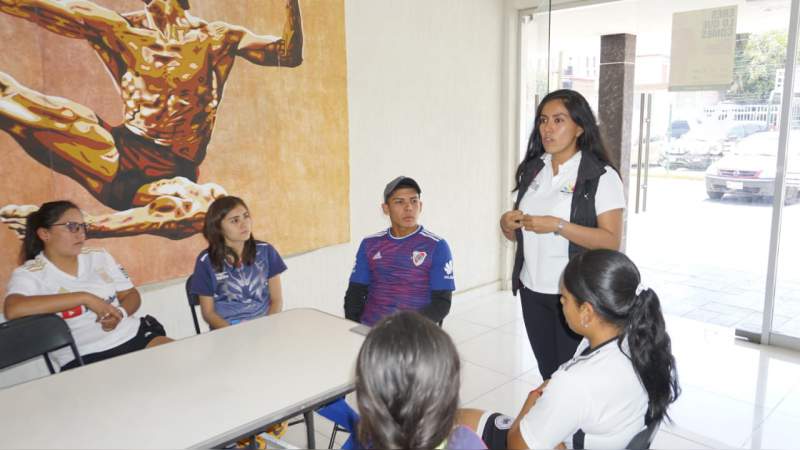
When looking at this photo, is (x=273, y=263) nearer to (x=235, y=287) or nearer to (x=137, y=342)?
(x=235, y=287)

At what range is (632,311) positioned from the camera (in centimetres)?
155

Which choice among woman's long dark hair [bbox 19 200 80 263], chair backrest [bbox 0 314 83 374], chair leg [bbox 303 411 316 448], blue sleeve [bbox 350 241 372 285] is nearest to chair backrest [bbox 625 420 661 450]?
chair leg [bbox 303 411 316 448]

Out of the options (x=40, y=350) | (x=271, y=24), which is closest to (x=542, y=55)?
(x=271, y=24)

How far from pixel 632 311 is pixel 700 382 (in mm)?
2330

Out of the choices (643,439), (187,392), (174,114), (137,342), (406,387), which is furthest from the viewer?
(174,114)

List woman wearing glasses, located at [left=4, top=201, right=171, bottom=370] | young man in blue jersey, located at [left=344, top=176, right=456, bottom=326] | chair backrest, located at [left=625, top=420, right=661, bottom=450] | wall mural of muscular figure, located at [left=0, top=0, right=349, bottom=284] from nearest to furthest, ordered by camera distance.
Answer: chair backrest, located at [left=625, top=420, right=661, bottom=450] → woman wearing glasses, located at [left=4, top=201, right=171, bottom=370] → wall mural of muscular figure, located at [left=0, top=0, right=349, bottom=284] → young man in blue jersey, located at [left=344, top=176, right=456, bottom=326]

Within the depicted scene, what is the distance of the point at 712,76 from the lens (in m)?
4.23

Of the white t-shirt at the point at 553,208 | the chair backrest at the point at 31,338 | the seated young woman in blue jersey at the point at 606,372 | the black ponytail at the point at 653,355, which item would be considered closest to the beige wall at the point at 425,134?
the chair backrest at the point at 31,338

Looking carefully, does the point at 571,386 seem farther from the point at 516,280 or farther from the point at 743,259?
the point at 743,259

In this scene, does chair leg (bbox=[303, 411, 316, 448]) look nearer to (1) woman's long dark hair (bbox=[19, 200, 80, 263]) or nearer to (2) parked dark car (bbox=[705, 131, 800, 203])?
(1) woman's long dark hair (bbox=[19, 200, 80, 263])

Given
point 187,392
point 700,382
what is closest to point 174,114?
point 187,392

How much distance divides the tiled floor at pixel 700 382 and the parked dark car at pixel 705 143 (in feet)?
4.34

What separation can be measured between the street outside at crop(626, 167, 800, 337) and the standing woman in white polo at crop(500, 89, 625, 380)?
2614 millimetres

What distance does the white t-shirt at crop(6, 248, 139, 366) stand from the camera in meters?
2.39
